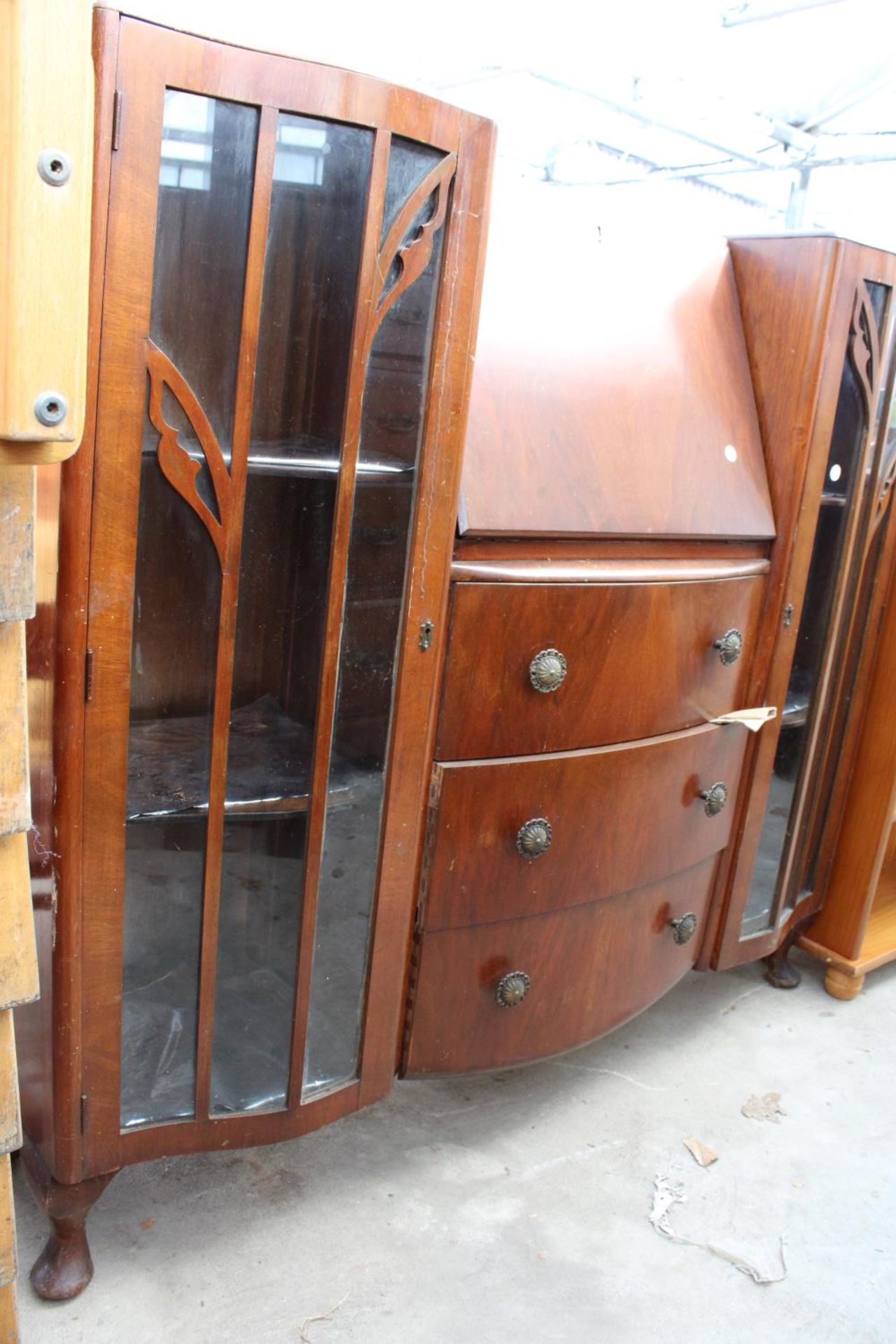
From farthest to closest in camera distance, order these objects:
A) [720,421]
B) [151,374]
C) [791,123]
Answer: [791,123]
[720,421]
[151,374]

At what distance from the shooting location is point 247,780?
1197mm

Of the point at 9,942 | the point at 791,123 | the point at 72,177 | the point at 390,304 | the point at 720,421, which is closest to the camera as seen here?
the point at 72,177

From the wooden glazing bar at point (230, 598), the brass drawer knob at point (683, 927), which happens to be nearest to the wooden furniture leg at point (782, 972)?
the brass drawer knob at point (683, 927)

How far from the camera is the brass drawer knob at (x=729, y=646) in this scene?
1577 mm

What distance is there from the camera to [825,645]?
1870mm

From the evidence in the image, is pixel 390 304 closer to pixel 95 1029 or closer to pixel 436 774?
pixel 436 774

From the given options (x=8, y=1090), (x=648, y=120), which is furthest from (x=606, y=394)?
(x=648, y=120)

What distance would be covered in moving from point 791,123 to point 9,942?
326 centimetres

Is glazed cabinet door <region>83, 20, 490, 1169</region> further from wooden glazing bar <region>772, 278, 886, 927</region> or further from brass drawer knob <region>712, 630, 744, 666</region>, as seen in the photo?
wooden glazing bar <region>772, 278, 886, 927</region>

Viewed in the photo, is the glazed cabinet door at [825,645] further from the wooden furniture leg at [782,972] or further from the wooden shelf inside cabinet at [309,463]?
the wooden shelf inside cabinet at [309,463]

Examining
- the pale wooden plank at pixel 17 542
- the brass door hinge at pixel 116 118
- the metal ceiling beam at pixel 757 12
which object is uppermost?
the metal ceiling beam at pixel 757 12

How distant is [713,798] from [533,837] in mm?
388

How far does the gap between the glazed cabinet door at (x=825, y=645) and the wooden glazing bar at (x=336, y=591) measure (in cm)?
86

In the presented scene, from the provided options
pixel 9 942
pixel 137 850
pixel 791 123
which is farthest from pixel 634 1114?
pixel 791 123
